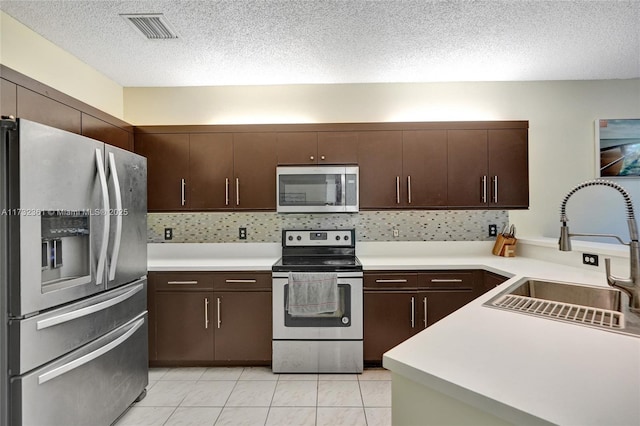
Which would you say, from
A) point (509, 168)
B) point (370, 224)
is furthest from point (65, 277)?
point (509, 168)

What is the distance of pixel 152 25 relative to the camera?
2098 millimetres

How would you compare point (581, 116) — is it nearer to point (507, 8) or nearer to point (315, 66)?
point (507, 8)

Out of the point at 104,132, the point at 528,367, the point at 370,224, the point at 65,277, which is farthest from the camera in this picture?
the point at 370,224

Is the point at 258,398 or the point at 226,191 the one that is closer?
the point at 258,398

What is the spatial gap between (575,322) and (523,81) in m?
2.82

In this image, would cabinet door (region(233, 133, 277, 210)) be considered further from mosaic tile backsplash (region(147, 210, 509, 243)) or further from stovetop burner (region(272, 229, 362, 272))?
stovetop burner (region(272, 229, 362, 272))

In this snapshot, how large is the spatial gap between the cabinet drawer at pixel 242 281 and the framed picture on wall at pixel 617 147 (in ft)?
11.0

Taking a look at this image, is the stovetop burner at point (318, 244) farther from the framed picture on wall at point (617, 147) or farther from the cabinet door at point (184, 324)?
the framed picture on wall at point (617, 147)

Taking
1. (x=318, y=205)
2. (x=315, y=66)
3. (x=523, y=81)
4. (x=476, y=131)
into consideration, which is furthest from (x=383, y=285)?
(x=523, y=81)

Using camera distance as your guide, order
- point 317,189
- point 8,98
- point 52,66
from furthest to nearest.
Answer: point 317,189 → point 52,66 → point 8,98

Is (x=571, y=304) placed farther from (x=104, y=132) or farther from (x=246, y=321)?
(x=104, y=132)

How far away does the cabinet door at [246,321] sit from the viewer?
2562 mm

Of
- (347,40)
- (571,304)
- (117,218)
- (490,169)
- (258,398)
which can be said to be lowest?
(258,398)

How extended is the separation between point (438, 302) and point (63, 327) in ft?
8.10
